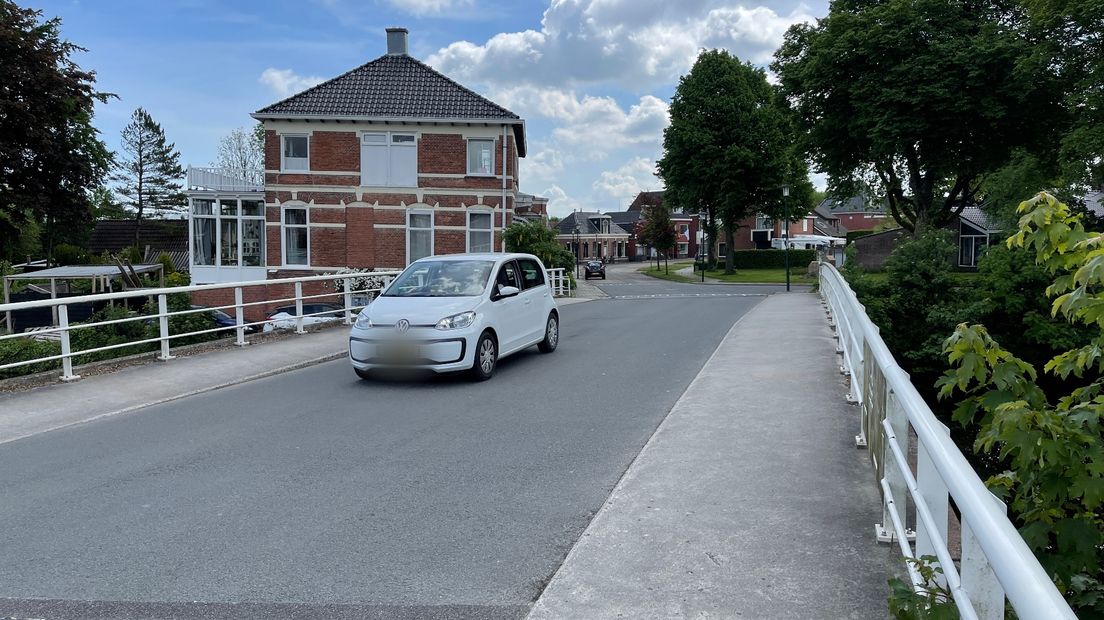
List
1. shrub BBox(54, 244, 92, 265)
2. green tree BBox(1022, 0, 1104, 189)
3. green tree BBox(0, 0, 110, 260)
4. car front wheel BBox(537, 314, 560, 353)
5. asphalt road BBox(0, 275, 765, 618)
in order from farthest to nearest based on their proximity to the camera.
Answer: shrub BBox(54, 244, 92, 265), green tree BBox(0, 0, 110, 260), green tree BBox(1022, 0, 1104, 189), car front wheel BBox(537, 314, 560, 353), asphalt road BBox(0, 275, 765, 618)

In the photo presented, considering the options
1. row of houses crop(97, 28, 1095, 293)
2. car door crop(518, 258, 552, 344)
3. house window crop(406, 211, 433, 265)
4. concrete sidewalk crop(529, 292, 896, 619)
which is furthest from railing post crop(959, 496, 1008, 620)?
house window crop(406, 211, 433, 265)

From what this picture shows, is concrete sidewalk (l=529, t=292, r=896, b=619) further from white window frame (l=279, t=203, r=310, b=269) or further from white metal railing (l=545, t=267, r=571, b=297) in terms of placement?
white window frame (l=279, t=203, r=310, b=269)

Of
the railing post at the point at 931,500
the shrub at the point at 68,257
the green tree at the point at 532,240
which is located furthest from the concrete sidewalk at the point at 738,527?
the shrub at the point at 68,257

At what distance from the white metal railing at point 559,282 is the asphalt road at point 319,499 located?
21291 millimetres

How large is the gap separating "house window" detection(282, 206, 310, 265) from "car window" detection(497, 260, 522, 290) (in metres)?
24.8

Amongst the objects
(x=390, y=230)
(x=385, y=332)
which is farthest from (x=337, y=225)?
(x=385, y=332)

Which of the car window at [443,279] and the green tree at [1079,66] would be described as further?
the green tree at [1079,66]

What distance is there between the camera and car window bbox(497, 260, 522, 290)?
1192cm

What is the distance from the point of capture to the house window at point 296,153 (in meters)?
34.8

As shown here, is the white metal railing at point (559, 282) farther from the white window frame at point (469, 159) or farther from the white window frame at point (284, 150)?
the white window frame at point (284, 150)

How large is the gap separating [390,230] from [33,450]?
91.9 ft

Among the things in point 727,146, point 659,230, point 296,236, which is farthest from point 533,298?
point 659,230

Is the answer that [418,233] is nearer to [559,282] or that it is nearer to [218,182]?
[559,282]

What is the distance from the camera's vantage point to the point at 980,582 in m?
2.48
